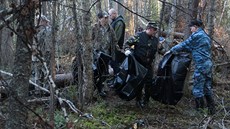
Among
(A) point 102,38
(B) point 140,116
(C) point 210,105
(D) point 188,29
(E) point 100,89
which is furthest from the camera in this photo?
(D) point 188,29

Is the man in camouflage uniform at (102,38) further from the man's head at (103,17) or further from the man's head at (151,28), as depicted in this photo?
the man's head at (151,28)

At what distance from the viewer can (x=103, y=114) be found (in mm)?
6703

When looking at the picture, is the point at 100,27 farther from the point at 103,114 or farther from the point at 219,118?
the point at 219,118

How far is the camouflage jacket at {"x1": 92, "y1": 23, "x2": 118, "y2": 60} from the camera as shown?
23.9 feet

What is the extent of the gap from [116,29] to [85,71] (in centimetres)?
156

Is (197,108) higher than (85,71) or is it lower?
lower

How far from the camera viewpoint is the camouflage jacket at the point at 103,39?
23.9 feet

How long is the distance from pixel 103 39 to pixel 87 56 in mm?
1042

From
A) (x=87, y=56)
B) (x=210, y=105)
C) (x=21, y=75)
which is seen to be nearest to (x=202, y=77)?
(x=210, y=105)

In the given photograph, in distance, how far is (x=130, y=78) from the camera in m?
7.12

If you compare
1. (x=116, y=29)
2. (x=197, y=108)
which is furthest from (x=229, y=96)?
(x=116, y=29)

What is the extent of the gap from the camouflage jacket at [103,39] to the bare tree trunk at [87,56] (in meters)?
0.49

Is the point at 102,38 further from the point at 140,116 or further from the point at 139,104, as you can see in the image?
the point at 140,116

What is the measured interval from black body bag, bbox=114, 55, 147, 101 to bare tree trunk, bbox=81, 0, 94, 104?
22.6 inches
